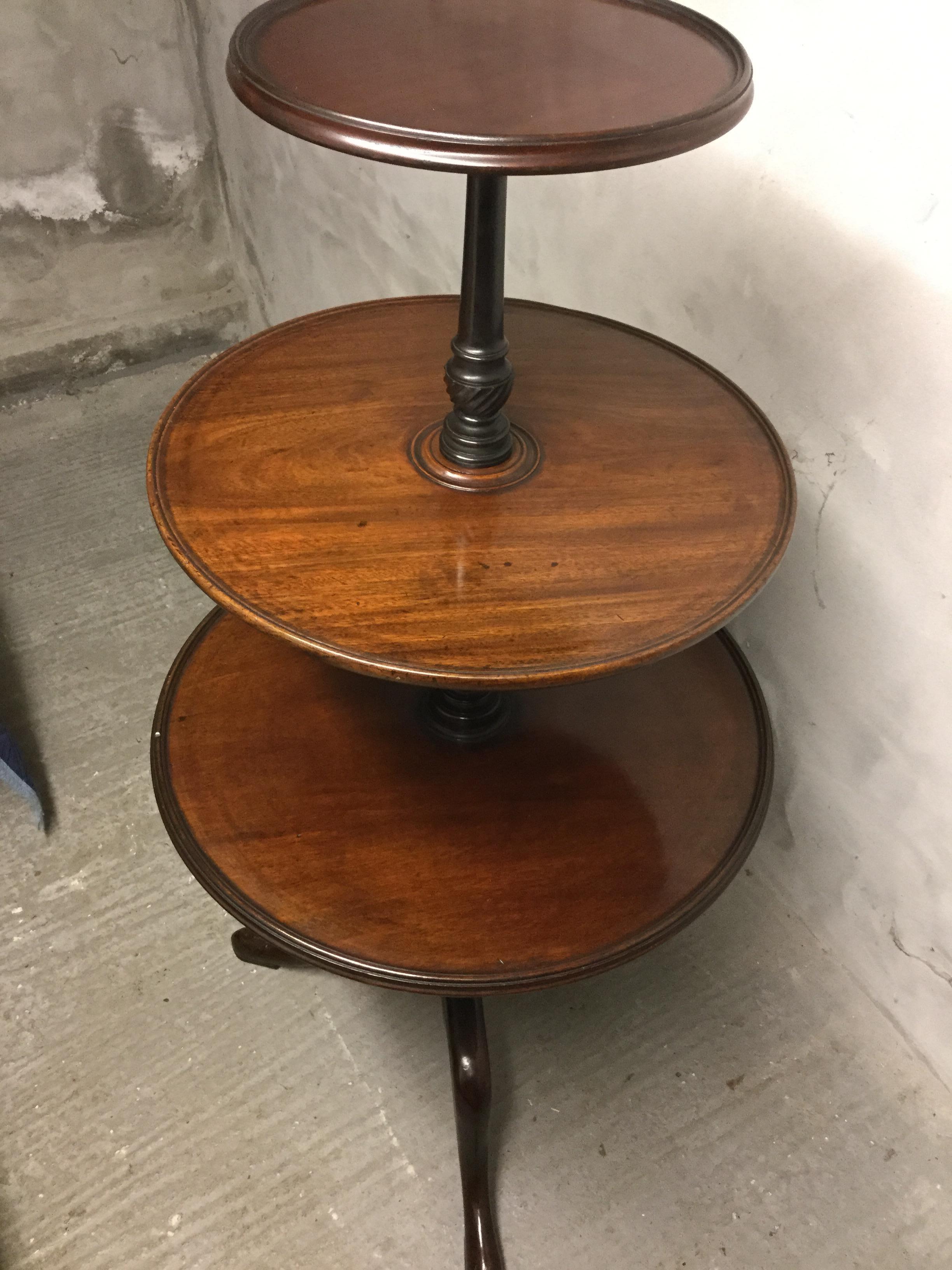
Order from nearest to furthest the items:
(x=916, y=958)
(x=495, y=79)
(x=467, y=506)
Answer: (x=495, y=79), (x=467, y=506), (x=916, y=958)

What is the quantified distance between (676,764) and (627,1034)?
42cm

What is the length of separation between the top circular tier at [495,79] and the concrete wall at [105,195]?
4.49 feet

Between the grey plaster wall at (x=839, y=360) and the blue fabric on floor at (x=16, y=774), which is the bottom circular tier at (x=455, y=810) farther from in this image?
the blue fabric on floor at (x=16, y=774)

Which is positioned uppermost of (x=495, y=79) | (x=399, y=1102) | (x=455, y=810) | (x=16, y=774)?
(x=495, y=79)

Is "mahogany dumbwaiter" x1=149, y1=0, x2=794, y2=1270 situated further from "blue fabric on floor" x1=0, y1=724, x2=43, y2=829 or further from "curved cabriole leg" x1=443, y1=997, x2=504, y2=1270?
"blue fabric on floor" x1=0, y1=724, x2=43, y2=829

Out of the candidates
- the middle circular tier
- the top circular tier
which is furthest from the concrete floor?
the top circular tier

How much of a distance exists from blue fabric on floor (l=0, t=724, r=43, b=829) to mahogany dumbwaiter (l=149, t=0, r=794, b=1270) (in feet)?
1.35

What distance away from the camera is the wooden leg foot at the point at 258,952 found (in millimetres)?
1147

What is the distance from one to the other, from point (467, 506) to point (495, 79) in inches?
11.4

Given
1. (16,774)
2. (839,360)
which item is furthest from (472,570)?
(16,774)

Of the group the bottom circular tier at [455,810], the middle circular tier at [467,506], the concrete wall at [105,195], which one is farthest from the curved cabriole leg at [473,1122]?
the concrete wall at [105,195]

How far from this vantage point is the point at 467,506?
0.75 m

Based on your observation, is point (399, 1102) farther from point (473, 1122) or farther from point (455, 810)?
point (455, 810)

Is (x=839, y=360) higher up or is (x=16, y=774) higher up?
(x=839, y=360)
